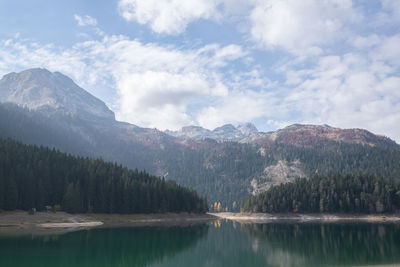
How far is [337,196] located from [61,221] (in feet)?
419

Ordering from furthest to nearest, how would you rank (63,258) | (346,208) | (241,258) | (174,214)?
1. (346,208)
2. (174,214)
3. (241,258)
4. (63,258)

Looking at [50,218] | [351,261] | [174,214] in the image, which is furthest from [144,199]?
[351,261]

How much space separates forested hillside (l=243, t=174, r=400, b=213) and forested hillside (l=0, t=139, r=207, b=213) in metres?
49.1

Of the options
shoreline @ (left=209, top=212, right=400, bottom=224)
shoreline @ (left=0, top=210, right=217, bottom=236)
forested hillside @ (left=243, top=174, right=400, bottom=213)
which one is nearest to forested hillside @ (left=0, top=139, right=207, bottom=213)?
shoreline @ (left=0, top=210, right=217, bottom=236)

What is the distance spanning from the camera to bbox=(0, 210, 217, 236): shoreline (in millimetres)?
84119

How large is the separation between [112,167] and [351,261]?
118756mm

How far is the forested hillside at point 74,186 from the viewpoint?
107 m

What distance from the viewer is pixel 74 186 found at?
401 ft

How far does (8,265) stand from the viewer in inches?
1452

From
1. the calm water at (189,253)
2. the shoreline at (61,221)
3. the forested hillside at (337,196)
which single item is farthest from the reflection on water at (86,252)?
the forested hillside at (337,196)

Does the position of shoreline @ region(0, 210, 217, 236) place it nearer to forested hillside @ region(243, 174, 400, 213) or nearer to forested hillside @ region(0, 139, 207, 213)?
forested hillside @ region(0, 139, 207, 213)

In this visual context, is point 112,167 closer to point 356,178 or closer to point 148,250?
point 148,250

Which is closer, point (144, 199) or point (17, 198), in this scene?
point (17, 198)

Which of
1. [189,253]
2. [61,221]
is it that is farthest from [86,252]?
[61,221]
